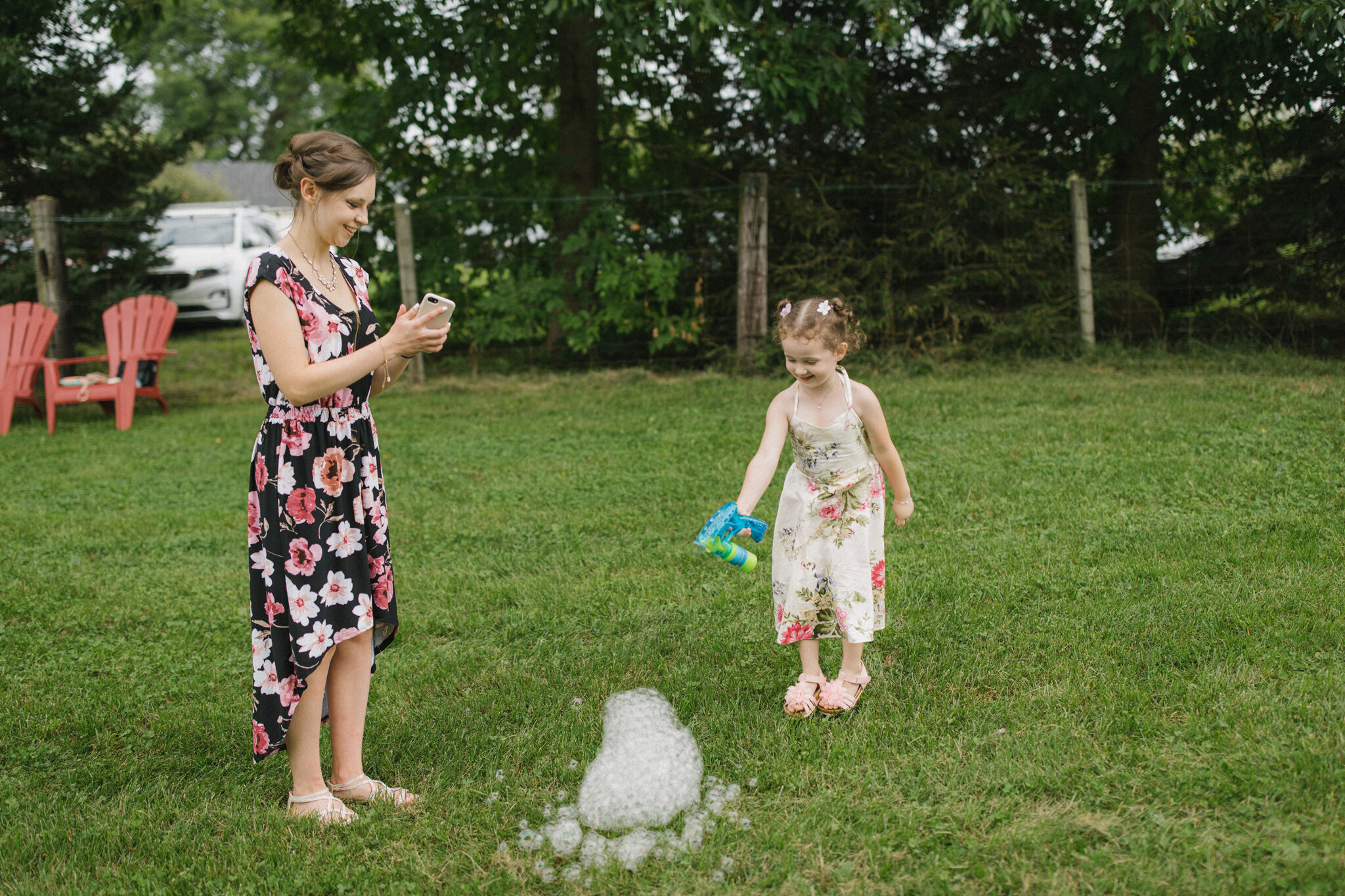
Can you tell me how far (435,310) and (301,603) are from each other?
0.78 m

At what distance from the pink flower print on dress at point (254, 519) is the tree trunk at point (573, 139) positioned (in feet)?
24.7

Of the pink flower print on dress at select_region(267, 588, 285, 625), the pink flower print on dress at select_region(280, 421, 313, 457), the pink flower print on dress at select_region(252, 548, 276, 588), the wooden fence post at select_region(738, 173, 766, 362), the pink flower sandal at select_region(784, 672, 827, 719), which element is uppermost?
the wooden fence post at select_region(738, 173, 766, 362)

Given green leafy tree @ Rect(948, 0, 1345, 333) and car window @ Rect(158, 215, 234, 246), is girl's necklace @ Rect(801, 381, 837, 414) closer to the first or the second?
green leafy tree @ Rect(948, 0, 1345, 333)

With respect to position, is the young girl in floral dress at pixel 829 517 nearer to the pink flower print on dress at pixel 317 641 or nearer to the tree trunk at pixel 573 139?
the pink flower print on dress at pixel 317 641

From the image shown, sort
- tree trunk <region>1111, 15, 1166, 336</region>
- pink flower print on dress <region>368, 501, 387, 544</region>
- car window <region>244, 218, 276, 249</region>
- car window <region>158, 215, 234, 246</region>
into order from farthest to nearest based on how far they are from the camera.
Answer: car window <region>244, 218, 276, 249</region> < car window <region>158, 215, 234, 246</region> < tree trunk <region>1111, 15, 1166, 336</region> < pink flower print on dress <region>368, 501, 387, 544</region>

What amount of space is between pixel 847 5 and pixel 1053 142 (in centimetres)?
244

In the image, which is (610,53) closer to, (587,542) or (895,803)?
(587,542)

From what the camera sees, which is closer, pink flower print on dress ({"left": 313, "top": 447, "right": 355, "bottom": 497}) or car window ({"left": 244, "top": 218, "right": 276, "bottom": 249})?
pink flower print on dress ({"left": 313, "top": 447, "right": 355, "bottom": 497})

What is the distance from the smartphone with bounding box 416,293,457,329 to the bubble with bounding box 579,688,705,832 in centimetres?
128

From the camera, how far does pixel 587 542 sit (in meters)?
4.91

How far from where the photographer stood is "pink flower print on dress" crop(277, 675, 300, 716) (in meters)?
2.55

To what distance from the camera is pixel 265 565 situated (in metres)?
2.51

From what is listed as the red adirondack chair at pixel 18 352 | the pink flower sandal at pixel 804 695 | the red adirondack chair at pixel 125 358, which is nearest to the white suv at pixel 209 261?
the red adirondack chair at pixel 125 358

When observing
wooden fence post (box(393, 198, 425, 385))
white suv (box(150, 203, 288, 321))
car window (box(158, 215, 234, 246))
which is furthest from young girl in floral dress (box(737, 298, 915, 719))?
car window (box(158, 215, 234, 246))
